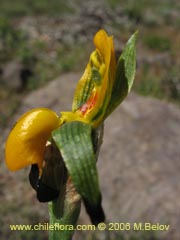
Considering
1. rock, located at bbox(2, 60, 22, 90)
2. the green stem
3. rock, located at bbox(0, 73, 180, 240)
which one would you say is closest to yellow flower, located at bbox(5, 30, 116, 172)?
the green stem

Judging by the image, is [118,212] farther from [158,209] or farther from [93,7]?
[93,7]

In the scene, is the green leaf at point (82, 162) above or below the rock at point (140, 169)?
above

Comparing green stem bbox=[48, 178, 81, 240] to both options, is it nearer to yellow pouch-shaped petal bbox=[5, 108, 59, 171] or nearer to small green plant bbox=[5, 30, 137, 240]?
small green plant bbox=[5, 30, 137, 240]

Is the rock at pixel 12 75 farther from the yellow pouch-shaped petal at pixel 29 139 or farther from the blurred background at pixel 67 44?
the yellow pouch-shaped petal at pixel 29 139

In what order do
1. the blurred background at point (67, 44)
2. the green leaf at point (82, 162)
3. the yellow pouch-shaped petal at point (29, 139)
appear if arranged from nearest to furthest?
the green leaf at point (82, 162) → the yellow pouch-shaped petal at point (29, 139) → the blurred background at point (67, 44)

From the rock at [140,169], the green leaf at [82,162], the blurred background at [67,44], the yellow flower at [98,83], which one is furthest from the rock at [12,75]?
the green leaf at [82,162]

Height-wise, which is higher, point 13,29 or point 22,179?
point 22,179

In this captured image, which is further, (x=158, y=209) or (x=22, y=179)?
(x=22, y=179)

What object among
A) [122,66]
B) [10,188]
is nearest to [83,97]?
[122,66]
